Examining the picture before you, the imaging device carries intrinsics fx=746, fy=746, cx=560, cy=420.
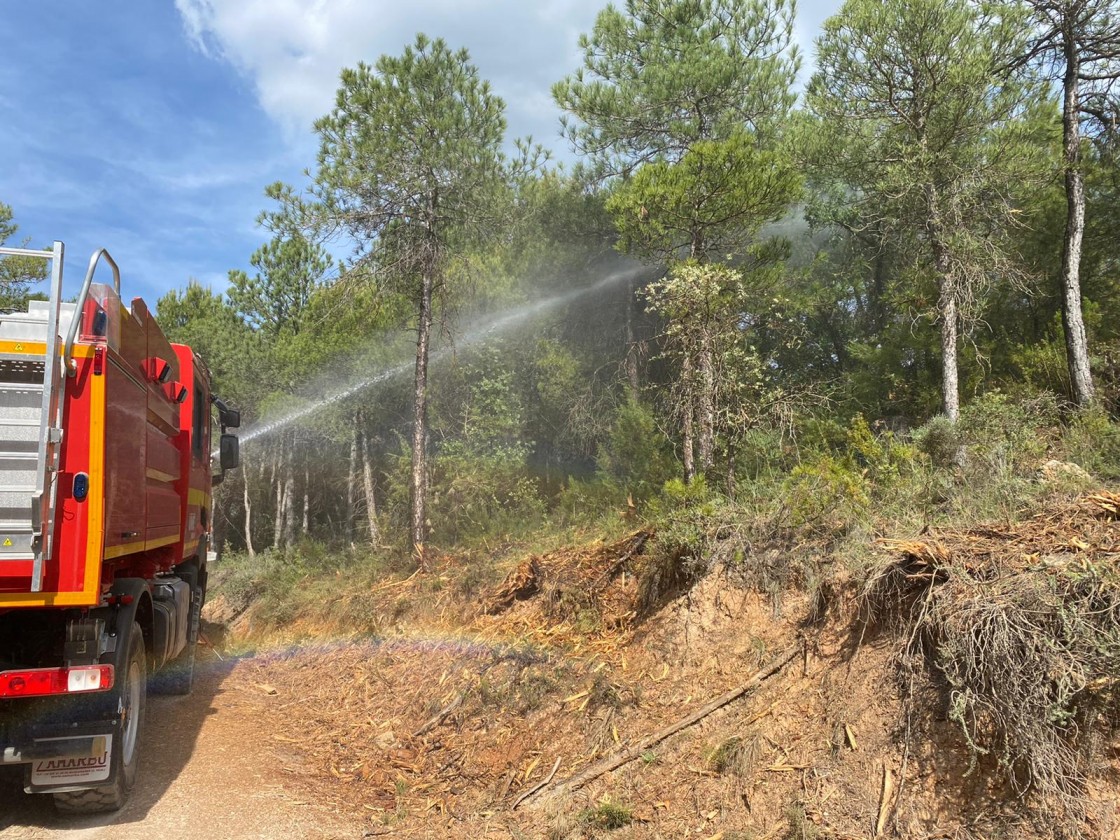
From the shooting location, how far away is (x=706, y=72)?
15.1 metres

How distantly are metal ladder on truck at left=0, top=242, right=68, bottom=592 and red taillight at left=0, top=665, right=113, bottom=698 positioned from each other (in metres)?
0.73

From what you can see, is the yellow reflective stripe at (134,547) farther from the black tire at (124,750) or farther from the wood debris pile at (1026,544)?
the wood debris pile at (1026,544)

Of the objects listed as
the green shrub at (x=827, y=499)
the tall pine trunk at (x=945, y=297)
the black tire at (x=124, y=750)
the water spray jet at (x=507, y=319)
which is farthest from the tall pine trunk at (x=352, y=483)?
the green shrub at (x=827, y=499)

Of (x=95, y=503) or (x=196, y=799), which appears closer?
(x=95, y=503)

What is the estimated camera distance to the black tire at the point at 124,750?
5.05 metres

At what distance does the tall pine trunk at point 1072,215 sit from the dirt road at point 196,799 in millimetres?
12417

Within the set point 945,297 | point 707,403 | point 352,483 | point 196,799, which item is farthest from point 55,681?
point 352,483

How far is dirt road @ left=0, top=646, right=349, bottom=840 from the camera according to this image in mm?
5035

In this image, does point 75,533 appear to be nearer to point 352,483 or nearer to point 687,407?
point 687,407

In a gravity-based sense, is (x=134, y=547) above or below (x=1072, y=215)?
below

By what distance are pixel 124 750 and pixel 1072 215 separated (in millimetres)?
15010

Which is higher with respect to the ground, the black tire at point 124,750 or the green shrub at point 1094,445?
the green shrub at point 1094,445

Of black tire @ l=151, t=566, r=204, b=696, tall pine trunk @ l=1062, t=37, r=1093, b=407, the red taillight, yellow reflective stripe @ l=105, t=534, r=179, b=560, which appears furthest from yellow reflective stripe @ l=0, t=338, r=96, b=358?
tall pine trunk @ l=1062, t=37, r=1093, b=407

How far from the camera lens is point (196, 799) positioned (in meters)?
5.62
